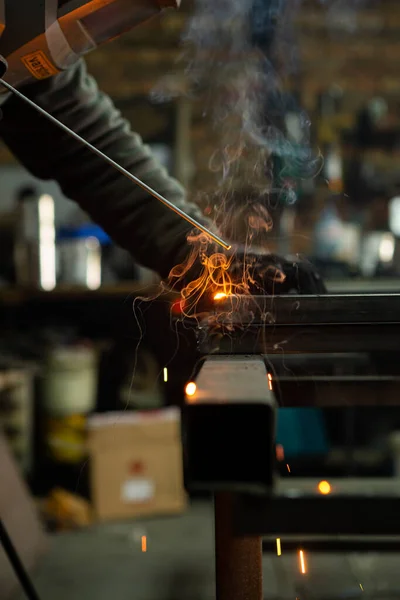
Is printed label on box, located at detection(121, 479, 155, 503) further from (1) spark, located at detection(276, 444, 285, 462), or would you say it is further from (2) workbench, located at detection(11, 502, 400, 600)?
(1) spark, located at detection(276, 444, 285, 462)

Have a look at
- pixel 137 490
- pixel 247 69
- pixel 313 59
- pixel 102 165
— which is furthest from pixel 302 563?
pixel 313 59

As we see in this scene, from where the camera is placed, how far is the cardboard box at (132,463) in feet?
7.68

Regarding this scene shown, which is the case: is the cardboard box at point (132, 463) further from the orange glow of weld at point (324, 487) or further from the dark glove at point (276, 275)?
the dark glove at point (276, 275)

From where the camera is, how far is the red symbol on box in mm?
2346

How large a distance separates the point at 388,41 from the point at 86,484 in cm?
248

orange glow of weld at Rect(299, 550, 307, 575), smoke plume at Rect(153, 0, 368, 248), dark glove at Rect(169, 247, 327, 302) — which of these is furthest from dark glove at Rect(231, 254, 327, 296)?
orange glow of weld at Rect(299, 550, 307, 575)

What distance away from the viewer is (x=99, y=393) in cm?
271

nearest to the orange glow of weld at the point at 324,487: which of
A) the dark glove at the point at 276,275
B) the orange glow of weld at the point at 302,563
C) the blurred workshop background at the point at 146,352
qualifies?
the blurred workshop background at the point at 146,352

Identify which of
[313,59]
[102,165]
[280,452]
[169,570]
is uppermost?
[313,59]

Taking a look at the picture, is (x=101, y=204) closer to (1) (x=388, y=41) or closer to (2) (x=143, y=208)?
(2) (x=143, y=208)

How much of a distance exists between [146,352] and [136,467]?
0.53 metres

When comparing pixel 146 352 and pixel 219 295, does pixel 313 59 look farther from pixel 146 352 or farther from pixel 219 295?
pixel 219 295

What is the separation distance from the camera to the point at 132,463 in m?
2.34

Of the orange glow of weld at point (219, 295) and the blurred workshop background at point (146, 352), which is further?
the blurred workshop background at point (146, 352)
